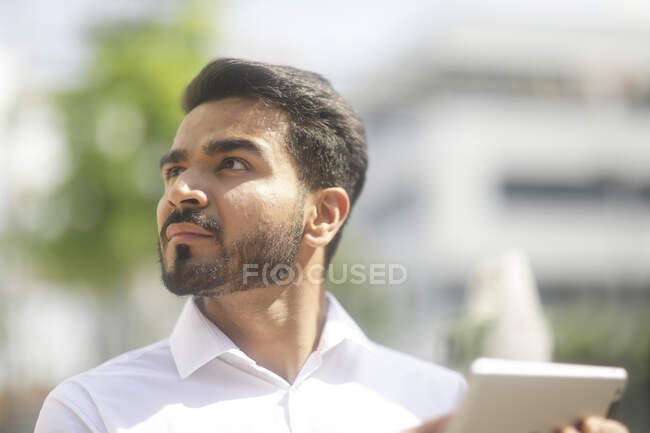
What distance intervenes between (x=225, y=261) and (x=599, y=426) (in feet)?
3.35

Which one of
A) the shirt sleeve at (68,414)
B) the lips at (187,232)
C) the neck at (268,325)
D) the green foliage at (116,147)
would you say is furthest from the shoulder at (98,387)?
the green foliage at (116,147)

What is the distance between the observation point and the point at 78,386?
205 centimetres

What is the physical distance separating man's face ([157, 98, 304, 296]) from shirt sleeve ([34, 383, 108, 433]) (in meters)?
0.37

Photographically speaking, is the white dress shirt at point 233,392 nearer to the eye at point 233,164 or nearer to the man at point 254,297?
the man at point 254,297

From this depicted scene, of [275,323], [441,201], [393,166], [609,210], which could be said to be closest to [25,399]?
[275,323]

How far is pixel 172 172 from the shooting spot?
232 centimetres

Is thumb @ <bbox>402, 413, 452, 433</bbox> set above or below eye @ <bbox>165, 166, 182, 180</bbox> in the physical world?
below

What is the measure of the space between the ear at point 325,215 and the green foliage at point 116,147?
36.2ft

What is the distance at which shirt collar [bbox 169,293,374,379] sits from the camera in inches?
85.4

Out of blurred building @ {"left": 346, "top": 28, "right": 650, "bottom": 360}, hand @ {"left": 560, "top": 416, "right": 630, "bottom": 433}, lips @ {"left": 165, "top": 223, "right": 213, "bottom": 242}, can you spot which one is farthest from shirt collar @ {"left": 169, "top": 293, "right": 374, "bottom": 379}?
blurred building @ {"left": 346, "top": 28, "right": 650, "bottom": 360}

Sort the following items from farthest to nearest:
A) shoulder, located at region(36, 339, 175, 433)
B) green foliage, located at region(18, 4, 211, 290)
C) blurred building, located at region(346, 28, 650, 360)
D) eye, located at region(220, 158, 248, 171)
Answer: blurred building, located at region(346, 28, 650, 360) → green foliage, located at region(18, 4, 211, 290) → eye, located at region(220, 158, 248, 171) → shoulder, located at region(36, 339, 175, 433)

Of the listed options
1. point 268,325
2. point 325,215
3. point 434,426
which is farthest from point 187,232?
point 434,426

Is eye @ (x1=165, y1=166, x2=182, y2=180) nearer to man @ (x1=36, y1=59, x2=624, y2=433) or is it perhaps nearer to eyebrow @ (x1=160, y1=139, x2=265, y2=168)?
man @ (x1=36, y1=59, x2=624, y2=433)

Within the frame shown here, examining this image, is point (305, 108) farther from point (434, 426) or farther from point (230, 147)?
point (434, 426)
